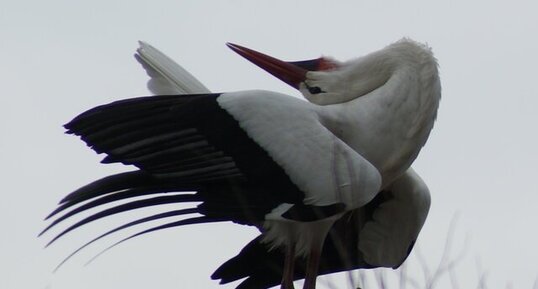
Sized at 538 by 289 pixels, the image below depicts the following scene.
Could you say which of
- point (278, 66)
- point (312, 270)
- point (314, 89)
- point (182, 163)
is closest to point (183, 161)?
point (182, 163)

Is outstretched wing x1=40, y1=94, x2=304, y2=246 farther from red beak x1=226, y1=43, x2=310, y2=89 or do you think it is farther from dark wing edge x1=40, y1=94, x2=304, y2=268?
red beak x1=226, y1=43, x2=310, y2=89

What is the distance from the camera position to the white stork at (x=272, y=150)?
8.96m

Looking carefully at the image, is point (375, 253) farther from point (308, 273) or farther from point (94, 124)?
point (94, 124)

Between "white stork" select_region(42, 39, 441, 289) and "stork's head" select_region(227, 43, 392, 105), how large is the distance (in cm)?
3

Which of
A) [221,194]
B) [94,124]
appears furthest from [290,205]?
[94,124]

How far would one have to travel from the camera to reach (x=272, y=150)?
909 cm

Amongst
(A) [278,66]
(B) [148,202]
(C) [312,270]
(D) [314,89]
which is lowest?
(C) [312,270]

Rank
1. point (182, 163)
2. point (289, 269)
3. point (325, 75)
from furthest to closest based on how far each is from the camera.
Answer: point (325, 75) → point (289, 269) → point (182, 163)

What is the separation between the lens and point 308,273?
32.1 ft

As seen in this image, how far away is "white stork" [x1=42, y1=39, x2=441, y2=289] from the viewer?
8.96m

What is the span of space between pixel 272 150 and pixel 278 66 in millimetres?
1305

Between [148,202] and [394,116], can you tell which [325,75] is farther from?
[148,202]

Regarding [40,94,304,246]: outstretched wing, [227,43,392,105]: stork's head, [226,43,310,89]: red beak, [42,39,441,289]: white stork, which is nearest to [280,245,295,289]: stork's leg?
[42,39,441,289]: white stork

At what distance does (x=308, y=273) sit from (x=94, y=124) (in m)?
1.51
